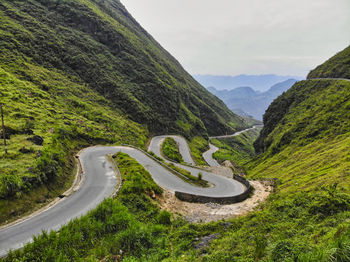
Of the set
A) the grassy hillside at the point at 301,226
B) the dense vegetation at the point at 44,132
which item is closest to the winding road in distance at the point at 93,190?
the dense vegetation at the point at 44,132

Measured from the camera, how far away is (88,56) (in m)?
83.4

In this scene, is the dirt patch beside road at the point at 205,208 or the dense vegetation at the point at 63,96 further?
the dense vegetation at the point at 63,96

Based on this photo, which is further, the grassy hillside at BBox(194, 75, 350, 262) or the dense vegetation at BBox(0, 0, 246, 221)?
the dense vegetation at BBox(0, 0, 246, 221)

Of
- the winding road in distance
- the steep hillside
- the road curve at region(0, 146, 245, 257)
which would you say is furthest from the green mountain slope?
the steep hillside

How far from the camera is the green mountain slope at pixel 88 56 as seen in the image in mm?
64312

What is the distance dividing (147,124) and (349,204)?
74.1 meters

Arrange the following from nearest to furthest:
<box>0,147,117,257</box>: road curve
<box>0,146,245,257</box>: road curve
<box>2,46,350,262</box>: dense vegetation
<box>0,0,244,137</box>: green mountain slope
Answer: <box>2,46,350,262</box>: dense vegetation, <box>0,147,117,257</box>: road curve, <box>0,146,245,257</box>: road curve, <box>0,0,244,137</box>: green mountain slope

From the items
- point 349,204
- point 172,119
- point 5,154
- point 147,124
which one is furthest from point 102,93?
point 349,204

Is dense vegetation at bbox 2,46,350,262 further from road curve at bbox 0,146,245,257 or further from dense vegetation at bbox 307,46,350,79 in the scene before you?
dense vegetation at bbox 307,46,350,79

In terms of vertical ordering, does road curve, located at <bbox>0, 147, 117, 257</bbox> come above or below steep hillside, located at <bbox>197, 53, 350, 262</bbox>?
below

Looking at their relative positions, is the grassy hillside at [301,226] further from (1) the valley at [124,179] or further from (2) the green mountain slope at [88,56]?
(2) the green mountain slope at [88,56]

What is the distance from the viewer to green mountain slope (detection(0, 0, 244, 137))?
64.3 meters

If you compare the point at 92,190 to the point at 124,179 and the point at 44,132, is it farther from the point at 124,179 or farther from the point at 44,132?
the point at 44,132

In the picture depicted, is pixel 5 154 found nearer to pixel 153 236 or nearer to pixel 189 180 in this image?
pixel 153 236
